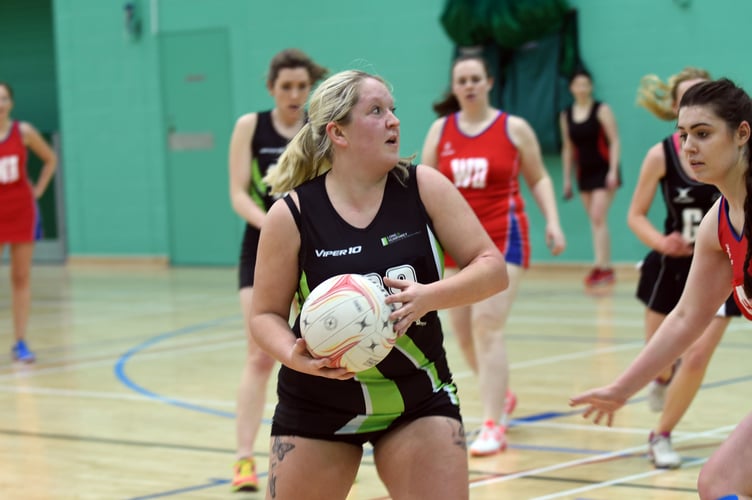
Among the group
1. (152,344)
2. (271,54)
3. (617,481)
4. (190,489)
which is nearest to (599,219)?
(152,344)

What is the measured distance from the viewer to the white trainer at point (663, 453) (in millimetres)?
5193

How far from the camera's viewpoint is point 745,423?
3.26 m

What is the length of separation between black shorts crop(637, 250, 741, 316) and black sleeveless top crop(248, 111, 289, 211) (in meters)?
1.76

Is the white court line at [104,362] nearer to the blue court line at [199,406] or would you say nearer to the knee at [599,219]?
the blue court line at [199,406]

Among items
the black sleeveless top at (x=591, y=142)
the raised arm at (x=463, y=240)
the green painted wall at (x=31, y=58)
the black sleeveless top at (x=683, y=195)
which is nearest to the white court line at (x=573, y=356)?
the black sleeveless top at (x=683, y=195)

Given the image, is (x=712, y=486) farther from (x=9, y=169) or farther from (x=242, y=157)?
(x=9, y=169)

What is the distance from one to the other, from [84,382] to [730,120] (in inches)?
222

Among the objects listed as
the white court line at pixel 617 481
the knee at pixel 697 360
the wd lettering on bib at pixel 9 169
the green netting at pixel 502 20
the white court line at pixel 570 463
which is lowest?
the white court line at pixel 570 463

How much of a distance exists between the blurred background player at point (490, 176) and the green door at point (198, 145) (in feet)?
30.2

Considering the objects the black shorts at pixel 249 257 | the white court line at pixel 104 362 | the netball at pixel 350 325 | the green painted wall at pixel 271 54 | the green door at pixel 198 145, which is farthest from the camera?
the green door at pixel 198 145

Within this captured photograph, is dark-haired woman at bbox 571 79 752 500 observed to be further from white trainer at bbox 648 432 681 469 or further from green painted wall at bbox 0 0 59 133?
green painted wall at bbox 0 0 59 133

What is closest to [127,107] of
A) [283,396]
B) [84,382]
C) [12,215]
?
[12,215]

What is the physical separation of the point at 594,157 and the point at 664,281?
6.72 metres

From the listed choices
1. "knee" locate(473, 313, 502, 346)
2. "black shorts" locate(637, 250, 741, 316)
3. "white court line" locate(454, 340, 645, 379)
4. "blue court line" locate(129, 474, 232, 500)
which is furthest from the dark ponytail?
"white court line" locate(454, 340, 645, 379)
